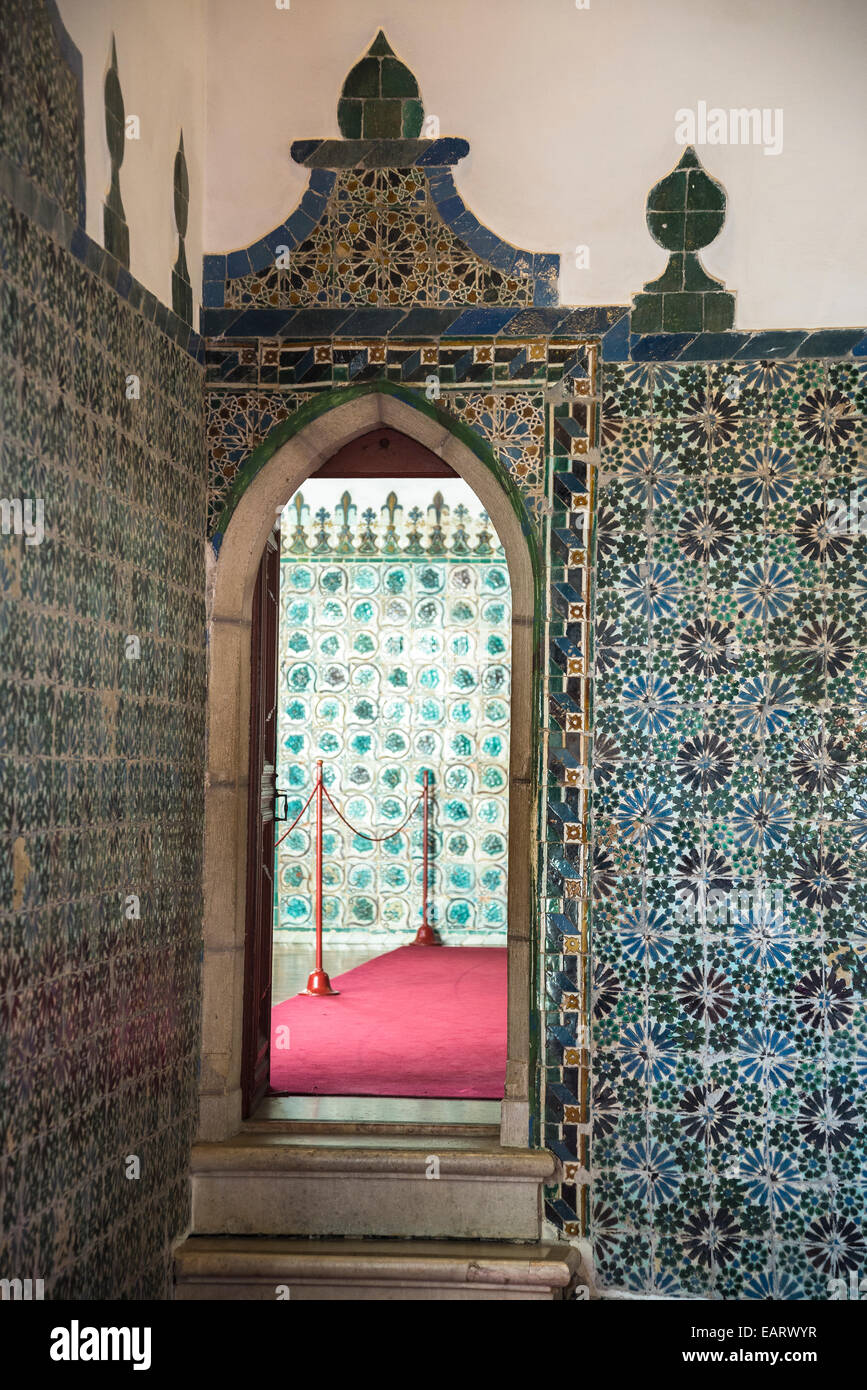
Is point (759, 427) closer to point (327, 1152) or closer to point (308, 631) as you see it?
point (327, 1152)

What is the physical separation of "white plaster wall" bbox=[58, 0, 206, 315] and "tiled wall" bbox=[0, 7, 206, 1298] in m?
0.20

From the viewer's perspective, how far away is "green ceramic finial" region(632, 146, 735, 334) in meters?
4.27

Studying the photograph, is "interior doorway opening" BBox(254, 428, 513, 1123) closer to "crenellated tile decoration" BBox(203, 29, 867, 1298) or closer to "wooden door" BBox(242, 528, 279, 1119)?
"wooden door" BBox(242, 528, 279, 1119)

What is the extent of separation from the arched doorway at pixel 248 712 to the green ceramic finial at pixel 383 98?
0.87m

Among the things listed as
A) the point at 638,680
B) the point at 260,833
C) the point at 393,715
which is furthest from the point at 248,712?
the point at 393,715

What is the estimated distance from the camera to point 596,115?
432 cm

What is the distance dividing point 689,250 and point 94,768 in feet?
8.48

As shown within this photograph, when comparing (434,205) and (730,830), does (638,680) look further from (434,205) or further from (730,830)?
(434,205)

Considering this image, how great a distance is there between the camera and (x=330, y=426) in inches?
174

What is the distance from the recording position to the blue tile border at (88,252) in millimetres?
2818

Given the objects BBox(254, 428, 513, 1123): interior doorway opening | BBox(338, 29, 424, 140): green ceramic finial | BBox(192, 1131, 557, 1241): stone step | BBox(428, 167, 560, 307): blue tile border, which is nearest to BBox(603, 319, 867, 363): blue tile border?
BBox(428, 167, 560, 307): blue tile border

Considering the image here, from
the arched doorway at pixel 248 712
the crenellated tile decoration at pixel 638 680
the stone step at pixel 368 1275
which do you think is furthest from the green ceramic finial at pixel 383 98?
the stone step at pixel 368 1275

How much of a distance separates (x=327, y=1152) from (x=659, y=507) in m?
2.35

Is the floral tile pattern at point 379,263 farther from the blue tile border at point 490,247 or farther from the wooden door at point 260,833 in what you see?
the wooden door at point 260,833
